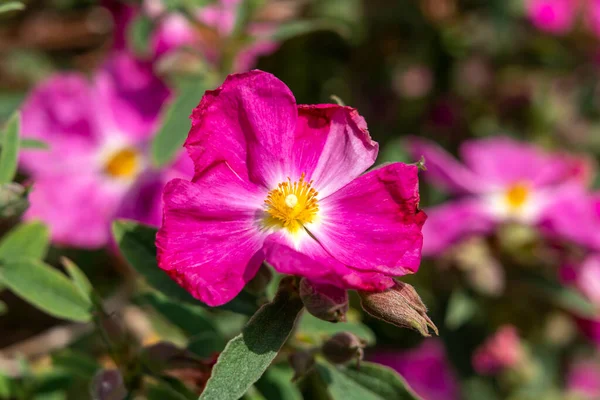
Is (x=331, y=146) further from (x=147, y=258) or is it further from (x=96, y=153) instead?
(x=96, y=153)

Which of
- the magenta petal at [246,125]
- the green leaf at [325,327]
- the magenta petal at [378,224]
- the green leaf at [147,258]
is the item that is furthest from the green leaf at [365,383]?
the magenta petal at [246,125]

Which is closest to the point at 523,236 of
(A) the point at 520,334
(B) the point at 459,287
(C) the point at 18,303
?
(B) the point at 459,287

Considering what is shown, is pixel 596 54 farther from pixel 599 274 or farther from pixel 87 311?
pixel 87 311

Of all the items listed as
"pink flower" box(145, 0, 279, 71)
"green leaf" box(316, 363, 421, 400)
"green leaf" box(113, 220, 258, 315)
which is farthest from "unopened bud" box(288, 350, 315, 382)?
"pink flower" box(145, 0, 279, 71)

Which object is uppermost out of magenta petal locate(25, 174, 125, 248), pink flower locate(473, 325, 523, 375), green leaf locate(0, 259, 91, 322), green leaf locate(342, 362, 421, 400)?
green leaf locate(0, 259, 91, 322)

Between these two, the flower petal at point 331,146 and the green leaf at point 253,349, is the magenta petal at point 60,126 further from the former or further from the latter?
→ the green leaf at point 253,349

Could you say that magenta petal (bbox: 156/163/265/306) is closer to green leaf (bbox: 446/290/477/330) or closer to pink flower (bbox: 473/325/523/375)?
green leaf (bbox: 446/290/477/330)

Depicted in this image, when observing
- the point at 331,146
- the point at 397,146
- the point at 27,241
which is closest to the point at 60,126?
the point at 27,241
